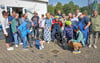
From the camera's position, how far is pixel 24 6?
10.2m

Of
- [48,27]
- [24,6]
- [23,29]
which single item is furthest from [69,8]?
[23,29]

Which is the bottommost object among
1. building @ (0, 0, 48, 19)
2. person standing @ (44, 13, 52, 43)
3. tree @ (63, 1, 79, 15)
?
person standing @ (44, 13, 52, 43)

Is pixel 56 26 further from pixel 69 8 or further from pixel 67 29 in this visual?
pixel 69 8

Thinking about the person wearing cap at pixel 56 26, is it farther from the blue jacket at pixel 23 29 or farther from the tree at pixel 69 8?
the tree at pixel 69 8

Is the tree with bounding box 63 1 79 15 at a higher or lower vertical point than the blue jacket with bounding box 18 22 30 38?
higher

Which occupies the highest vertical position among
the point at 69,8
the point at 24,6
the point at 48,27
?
the point at 69,8

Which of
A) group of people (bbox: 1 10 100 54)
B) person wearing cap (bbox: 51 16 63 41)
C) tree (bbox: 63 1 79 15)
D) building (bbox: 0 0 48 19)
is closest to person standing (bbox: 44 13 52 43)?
group of people (bbox: 1 10 100 54)

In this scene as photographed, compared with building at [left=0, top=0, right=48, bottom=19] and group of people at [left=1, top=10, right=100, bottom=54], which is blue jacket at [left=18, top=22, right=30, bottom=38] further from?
building at [left=0, top=0, right=48, bottom=19]

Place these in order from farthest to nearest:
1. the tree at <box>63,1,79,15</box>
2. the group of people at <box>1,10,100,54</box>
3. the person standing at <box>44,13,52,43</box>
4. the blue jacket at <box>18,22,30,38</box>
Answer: the tree at <box>63,1,79,15</box> < the person standing at <box>44,13,52,43</box> < the blue jacket at <box>18,22,30,38</box> < the group of people at <box>1,10,100,54</box>

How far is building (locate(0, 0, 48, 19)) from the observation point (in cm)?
890

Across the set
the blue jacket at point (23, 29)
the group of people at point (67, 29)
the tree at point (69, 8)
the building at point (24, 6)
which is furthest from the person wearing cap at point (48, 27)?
the tree at point (69, 8)

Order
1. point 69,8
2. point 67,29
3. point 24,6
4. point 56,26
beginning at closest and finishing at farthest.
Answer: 1. point 67,29
2. point 56,26
3. point 24,6
4. point 69,8

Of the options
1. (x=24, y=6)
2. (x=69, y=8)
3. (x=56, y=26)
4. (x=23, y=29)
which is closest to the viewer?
(x=23, y=29)

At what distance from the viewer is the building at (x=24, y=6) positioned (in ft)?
29.2
